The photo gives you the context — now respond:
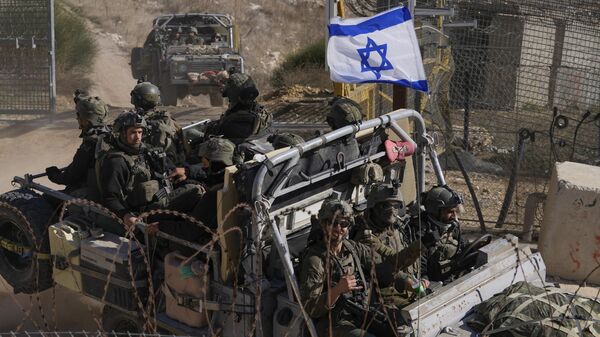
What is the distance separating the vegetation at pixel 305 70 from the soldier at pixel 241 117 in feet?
38.4

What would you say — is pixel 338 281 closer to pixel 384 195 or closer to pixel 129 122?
pixel 384 195

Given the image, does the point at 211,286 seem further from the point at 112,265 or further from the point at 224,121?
the point at 224,121

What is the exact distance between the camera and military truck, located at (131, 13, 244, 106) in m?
17.3

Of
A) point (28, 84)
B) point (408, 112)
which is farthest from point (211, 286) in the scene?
point (28, 84)

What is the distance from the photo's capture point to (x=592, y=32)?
9461 millimetres

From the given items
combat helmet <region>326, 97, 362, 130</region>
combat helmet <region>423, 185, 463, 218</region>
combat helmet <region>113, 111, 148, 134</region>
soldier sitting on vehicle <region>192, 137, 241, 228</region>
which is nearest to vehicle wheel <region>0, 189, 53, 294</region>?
combat helmet <region>113, 111, 148, 134</region>

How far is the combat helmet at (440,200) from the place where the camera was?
231 inches

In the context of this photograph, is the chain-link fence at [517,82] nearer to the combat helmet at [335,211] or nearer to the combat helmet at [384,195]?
the combat helmet at [384,195]

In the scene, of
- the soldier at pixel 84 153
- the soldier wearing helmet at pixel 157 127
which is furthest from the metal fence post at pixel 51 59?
the soldier at pixel 84 153

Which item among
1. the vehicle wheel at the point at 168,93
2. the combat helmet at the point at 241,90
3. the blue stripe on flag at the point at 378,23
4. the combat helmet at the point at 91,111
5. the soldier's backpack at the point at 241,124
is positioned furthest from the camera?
the vehicle wheel at the point at 168,93

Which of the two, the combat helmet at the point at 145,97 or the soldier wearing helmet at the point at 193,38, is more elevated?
the combat helmet at the point at 145,97

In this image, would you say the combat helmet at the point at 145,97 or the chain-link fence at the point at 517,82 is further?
the chain-link fence at the point at 517,82

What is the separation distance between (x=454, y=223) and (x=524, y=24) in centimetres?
458

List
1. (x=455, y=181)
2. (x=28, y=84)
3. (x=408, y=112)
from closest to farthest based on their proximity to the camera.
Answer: (x=408, y=112) < (x=455, y=181) < (x=28, y=84)
